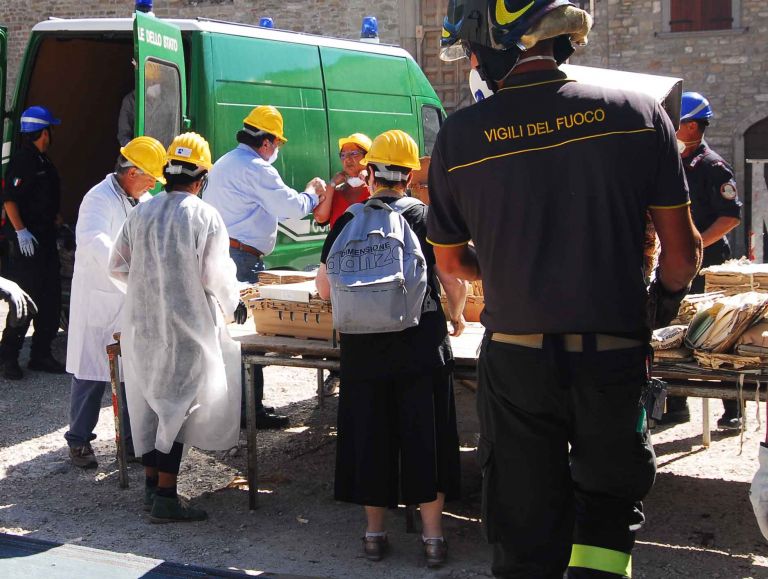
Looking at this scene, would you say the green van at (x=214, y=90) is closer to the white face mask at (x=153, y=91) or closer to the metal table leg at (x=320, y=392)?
the white face mask at (x=153, y=91)

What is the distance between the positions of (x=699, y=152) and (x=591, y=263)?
3517 mm

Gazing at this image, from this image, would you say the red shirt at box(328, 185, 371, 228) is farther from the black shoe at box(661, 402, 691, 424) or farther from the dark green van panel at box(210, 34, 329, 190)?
the black shoe at box(661, 402, 691, 424)

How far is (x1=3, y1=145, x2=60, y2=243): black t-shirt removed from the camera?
8.01m

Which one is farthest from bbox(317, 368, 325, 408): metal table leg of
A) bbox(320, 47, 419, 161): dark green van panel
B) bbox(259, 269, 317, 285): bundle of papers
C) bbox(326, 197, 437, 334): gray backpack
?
bbox(326, 197, 437, 334): gray backpack

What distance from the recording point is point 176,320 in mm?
4898

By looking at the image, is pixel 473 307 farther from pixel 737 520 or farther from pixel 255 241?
pixel 255 241

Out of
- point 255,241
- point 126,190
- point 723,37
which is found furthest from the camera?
point 723,37

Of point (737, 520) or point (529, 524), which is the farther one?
point (737, 520)

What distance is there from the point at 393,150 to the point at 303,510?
1858 mm

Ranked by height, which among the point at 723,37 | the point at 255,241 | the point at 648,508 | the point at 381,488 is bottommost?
the point at 648,508

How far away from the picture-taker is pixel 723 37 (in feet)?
59.6

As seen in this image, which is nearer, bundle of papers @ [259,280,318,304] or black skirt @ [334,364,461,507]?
black skirt @ [334,364,461,507]

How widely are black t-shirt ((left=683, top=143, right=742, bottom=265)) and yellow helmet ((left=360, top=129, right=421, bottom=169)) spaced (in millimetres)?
2190

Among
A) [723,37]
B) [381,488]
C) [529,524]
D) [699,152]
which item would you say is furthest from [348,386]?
[723,37]
